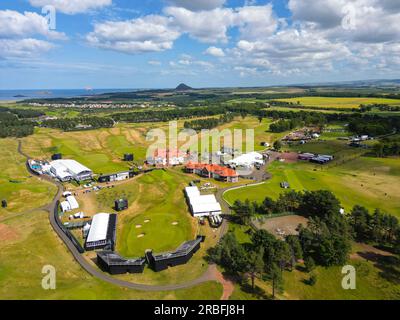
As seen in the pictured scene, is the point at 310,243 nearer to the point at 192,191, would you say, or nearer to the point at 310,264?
the point at 310,264

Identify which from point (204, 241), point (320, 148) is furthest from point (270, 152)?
point (204, 241)

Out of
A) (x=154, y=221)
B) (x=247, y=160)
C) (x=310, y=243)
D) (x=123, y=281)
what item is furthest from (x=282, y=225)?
(x=247, y=160)

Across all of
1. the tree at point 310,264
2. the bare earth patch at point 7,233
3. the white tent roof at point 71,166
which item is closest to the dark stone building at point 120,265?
the bare earth patch at point 7,233

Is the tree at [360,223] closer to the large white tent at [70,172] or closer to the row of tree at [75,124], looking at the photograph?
the large white tent at [70,172]

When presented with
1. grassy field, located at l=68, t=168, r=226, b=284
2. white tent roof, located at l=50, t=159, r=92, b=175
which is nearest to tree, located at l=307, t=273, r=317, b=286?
grassy field, located at l=68, t=168, r=226, b=284
